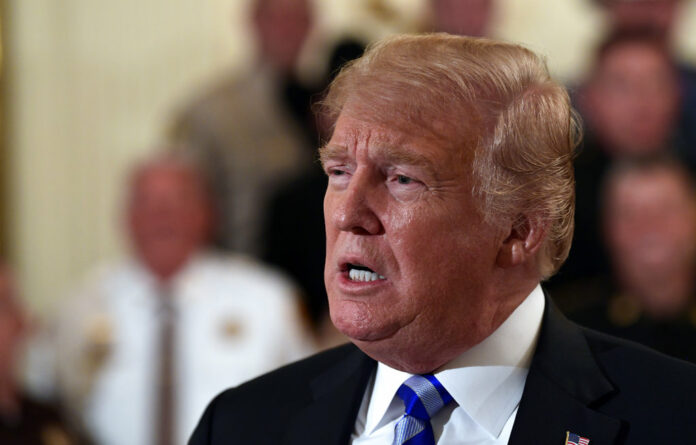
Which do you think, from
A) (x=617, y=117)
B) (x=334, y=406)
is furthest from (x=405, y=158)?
(x=617, y=117)

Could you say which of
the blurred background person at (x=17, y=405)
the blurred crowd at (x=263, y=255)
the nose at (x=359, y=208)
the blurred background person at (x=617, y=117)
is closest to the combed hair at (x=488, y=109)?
the nose at (x=359, y=208)

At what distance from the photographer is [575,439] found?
1942 millimetres

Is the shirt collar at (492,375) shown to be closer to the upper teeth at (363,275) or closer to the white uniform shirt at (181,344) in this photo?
the upper teeth at (363,275)

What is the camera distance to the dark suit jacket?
6.34 feet

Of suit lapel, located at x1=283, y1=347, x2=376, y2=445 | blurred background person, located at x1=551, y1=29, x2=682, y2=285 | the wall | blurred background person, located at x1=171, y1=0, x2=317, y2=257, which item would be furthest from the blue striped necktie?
the wall

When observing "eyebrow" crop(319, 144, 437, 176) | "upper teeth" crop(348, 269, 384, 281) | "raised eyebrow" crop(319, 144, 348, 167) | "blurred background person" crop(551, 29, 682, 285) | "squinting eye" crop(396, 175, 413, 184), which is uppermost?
"eyebrow" crop(319, 144, 437, 176)

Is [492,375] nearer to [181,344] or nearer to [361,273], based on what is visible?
[361,273]

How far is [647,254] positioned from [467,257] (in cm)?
443

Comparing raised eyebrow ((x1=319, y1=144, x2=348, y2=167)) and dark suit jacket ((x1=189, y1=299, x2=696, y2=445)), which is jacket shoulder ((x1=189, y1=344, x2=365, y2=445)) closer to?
dark suit jacket ((x1=189, y1=299, x2=696, y2=445))

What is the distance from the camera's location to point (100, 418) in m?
6.07

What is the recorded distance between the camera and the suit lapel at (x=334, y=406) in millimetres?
2135

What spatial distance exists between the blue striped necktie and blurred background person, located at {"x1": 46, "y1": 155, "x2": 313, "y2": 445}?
12.7 feet

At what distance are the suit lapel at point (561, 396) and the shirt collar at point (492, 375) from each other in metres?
0.04

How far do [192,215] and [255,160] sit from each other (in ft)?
2.27
